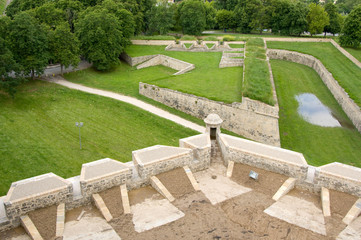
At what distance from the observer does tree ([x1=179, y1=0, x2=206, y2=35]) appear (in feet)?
177

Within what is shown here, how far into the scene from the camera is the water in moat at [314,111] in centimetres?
2766

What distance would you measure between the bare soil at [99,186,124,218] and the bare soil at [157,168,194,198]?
2.03 m

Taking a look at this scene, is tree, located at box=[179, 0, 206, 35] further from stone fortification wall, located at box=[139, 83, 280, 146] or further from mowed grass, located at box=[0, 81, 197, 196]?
mowed grass, located at box=[0, 81, 197, 196]

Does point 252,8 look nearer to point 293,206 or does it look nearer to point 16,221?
point 293,206

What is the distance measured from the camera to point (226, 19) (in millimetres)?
64438

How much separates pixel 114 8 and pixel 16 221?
35.6 metres

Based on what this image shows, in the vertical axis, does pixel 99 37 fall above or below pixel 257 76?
above

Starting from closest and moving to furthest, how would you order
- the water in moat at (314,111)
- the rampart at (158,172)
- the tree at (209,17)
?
the rampart at (158,172)
the water in moat at (314,111)
the tree at (209,17)

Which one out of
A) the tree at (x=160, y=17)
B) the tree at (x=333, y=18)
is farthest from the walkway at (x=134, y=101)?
the tree at (x=333, y=18)

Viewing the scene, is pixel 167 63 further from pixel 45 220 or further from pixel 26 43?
pixel 45 220

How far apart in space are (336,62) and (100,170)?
3772 centimetres

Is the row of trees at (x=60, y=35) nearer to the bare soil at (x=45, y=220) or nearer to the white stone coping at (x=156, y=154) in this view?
the white stone coping at (x=156, y=154)

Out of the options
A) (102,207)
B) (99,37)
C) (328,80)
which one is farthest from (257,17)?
(102,207)

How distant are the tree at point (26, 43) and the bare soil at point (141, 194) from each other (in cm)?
1945
